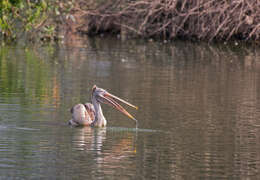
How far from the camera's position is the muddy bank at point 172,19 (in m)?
32.8

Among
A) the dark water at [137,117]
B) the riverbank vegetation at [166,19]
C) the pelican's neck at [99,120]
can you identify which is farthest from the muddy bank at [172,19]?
the pelican's neck at [99,120]

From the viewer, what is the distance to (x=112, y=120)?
13.5m

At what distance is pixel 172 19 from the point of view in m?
34.5

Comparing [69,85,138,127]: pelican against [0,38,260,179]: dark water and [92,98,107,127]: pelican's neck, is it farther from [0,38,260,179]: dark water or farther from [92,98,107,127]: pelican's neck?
[0,38,260,179]: dark water

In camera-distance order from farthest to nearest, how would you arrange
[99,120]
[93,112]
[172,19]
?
[172,19]
[93,112]
[99,120]

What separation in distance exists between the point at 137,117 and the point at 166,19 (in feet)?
71.0

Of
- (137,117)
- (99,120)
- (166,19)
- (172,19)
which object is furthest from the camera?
(166,19)

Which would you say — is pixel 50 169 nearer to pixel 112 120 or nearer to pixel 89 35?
pixel 112 120

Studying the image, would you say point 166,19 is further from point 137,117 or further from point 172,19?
point 137,117

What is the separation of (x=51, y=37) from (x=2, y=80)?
14.9 metres

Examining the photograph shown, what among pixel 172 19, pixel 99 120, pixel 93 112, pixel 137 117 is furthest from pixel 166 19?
pixel 99 120

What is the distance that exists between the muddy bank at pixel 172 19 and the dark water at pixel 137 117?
299 inches

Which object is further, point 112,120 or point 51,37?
point 51,37

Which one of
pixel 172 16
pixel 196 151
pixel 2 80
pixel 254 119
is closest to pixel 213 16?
pixel 172 16
